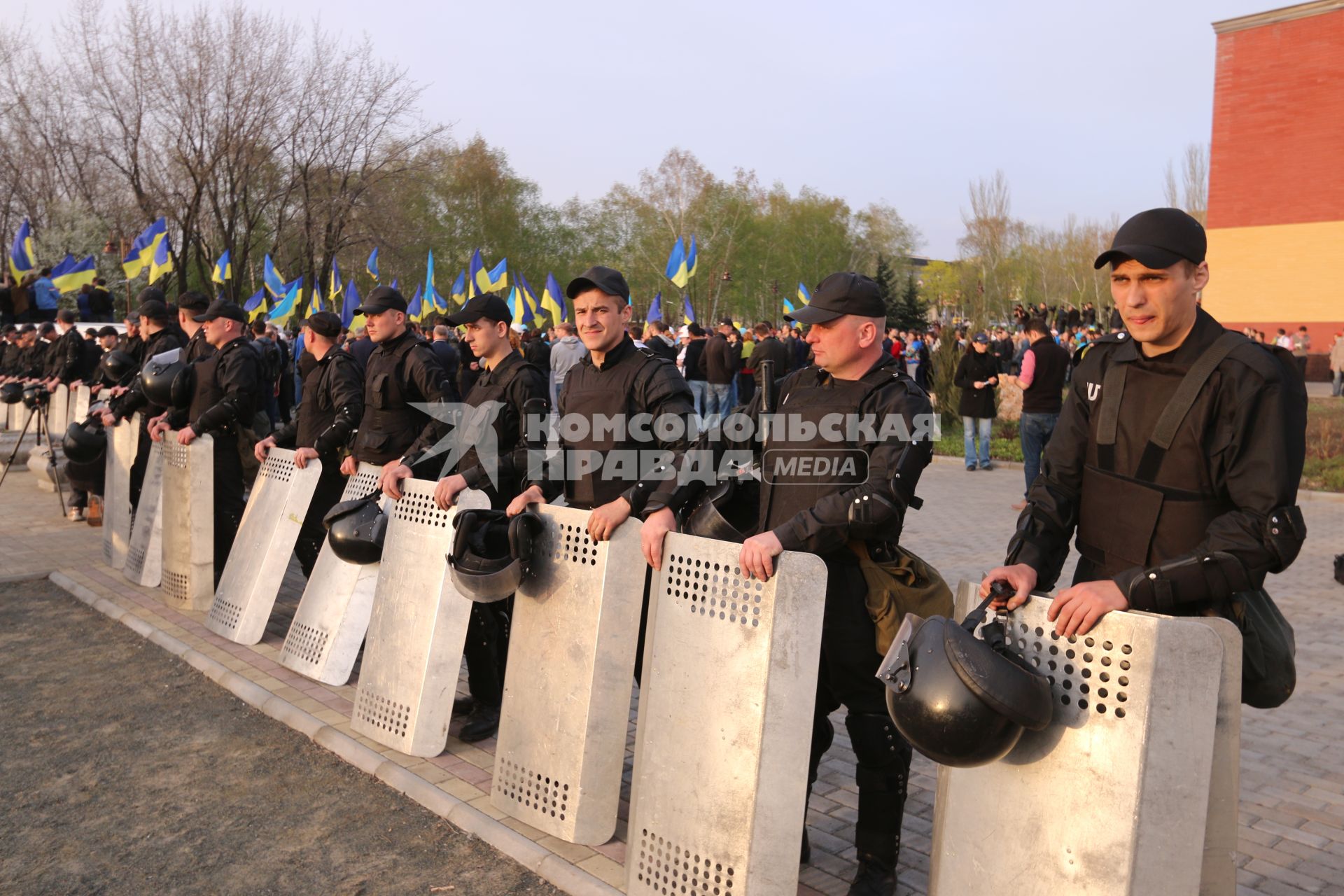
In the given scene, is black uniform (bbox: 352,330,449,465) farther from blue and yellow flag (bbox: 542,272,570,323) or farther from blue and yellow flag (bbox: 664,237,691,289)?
blue and yellow flag (bbox: 542,272,570,323)

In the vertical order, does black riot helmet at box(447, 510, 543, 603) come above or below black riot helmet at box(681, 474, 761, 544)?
below

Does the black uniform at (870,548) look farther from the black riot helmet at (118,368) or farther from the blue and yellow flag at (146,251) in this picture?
the blue and yellow flag at (146,251)

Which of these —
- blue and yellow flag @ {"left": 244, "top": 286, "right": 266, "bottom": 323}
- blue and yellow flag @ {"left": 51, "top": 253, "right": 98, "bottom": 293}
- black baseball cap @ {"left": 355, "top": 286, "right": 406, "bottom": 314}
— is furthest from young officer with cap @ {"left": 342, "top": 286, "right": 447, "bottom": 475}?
→ blue and yellow flag @ {"left": 244, "top": 286, "right": 266, "bottom": 323}

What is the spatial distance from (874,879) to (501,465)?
2.61 metres

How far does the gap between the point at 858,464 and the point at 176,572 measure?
573cm

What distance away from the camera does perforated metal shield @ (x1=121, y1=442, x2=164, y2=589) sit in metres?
7.80

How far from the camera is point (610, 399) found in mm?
4453

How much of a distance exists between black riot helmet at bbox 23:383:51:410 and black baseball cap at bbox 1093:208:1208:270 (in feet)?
40.6

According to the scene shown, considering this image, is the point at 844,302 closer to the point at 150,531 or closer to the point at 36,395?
the point at 150,531

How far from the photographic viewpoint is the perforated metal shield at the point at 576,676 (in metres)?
3.94

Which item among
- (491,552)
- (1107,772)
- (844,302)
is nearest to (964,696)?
(1107,772)

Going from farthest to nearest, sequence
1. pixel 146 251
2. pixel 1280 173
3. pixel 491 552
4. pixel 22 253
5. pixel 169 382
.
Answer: pixel 1280 173 → pixel 22 253 → pixel 146 251 → pixel 169 382 → pixel 491 552

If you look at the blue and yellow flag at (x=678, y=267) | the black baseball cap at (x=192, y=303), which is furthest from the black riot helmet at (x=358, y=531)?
the blue and yellow flag at (x=678, y=267)

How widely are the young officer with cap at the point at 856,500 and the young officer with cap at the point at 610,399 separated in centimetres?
69
